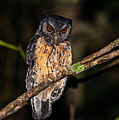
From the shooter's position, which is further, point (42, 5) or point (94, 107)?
point (94, 107)

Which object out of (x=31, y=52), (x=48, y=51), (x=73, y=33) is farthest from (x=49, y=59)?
(x=73, y=33)

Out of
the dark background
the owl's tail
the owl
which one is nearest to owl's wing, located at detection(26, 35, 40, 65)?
the owl

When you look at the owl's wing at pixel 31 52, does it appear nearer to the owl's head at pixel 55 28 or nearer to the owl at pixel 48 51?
the owl at pixel 48 51

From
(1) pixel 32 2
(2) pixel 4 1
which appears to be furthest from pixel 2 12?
(1) pixel 32 2

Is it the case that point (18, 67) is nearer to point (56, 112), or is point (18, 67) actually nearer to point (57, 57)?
point (56, 112)

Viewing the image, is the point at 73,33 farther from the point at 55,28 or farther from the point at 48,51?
the point at 48,51

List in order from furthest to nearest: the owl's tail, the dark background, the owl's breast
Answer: the dark background → the owl's tail → the owl's breast

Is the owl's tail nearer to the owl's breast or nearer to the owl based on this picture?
the owl
